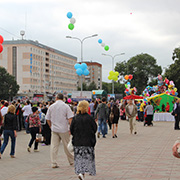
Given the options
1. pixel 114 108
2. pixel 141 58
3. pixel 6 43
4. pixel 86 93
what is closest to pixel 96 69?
pixel 6 43

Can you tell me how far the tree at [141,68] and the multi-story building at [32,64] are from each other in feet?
95.1

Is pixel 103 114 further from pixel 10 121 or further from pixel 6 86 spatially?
pixel 6 86

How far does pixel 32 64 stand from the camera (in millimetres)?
113562

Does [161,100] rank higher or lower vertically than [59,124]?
higher

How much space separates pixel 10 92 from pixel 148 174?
8652cm

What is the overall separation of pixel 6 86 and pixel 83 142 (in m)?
86.1

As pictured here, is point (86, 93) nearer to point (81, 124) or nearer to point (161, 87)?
point (161, 87)

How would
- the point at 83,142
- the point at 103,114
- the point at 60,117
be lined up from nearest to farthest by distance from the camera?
the point at 83,142 → the point at 60,117 → the point at 103,114

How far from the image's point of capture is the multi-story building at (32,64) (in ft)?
368

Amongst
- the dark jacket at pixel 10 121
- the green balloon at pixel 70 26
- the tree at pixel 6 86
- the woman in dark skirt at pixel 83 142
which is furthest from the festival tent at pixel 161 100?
the tree at pixel 6 86

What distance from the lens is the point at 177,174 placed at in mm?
8523

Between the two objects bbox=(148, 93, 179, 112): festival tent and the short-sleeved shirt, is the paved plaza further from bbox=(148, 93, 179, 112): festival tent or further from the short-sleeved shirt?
bbox=(148, 93, 179, 112): festival tent

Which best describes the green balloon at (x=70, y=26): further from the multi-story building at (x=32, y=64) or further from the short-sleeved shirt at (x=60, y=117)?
the multi-story building at (x=32, y=64)

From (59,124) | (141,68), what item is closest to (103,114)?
(59,124)
